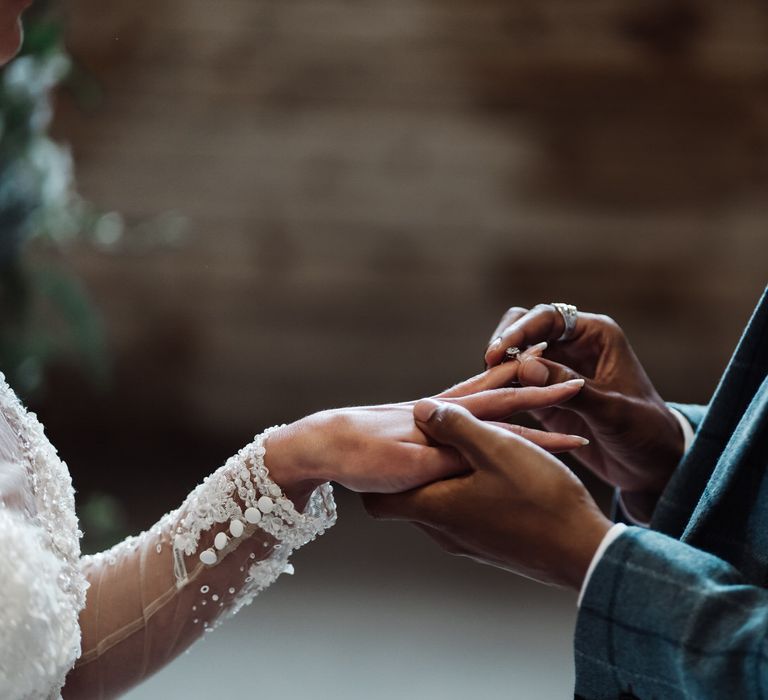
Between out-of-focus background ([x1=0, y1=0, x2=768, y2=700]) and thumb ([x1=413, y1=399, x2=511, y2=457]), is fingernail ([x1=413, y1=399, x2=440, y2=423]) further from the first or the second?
out-of-focus background ([x1=0, y1=0, x2=768, y2=700])

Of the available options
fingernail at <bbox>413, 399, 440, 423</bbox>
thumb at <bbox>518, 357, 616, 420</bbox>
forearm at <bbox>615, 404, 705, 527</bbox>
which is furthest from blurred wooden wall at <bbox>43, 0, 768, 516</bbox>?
fingernail at <bbox>413, 399, 440, 423</bbox>

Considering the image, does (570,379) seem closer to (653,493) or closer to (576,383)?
(576,383)

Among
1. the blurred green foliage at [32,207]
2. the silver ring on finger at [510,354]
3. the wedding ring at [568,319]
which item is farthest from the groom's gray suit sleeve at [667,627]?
the blurred green foliage at [32,207]

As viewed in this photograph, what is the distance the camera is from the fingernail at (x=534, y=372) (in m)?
1.08

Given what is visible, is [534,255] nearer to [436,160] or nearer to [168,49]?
[436,160]

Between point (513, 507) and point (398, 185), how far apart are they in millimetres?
3336

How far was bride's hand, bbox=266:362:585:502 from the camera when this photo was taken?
946mm

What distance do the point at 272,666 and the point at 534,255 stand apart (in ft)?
6.77

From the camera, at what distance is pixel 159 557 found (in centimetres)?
116

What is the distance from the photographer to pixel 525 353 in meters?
1.12

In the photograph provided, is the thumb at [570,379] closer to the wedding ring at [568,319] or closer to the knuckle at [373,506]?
the wedding ring at [568,319]

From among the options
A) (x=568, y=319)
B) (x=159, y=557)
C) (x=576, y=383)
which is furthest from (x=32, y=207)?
(x=576, y=383)

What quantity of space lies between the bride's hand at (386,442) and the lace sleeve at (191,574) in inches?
1.3

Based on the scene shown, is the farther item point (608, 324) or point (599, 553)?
point (608, 324)
